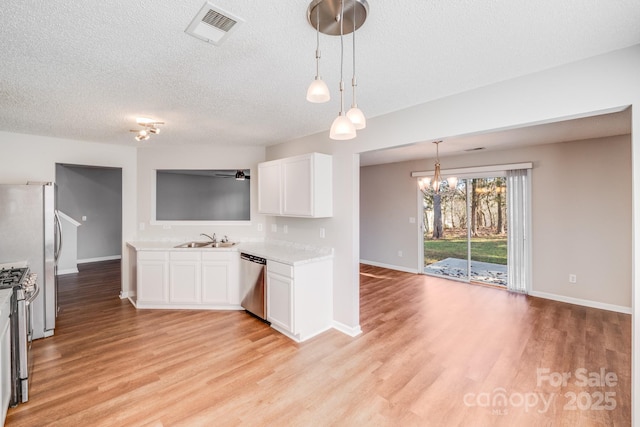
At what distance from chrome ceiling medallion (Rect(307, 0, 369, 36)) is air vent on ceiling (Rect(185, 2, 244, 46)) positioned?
0.39 meters

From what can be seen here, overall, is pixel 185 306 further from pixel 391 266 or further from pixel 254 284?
pixel 391 266

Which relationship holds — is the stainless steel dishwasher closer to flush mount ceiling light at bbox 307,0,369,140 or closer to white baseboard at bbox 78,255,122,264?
flush mount ceiling light at bbox 307,0,369,140

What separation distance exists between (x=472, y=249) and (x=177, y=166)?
5334 mm

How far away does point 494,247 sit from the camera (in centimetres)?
527

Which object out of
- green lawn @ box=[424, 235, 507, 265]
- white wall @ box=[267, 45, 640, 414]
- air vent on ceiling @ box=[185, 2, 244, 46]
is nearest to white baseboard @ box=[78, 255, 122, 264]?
white wall @ box=[267, 45, 640, 414]

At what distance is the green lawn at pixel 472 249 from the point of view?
5204 millimetres

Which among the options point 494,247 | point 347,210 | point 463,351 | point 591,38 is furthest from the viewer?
point 494,247

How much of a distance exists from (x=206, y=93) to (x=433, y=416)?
3.01 metres

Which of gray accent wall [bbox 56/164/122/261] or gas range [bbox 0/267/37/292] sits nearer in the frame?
gas range [bbox 0/267/37/292]

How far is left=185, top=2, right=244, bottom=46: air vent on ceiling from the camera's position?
1.40m

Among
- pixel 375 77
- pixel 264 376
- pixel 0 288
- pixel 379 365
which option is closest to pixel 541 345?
pixel 379 365

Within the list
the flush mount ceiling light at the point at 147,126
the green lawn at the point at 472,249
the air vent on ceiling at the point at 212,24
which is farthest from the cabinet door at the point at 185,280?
the green lawn at the point at 472,249

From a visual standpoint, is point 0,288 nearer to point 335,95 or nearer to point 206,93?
point 206,93

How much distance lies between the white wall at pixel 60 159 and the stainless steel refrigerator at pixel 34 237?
916mm
